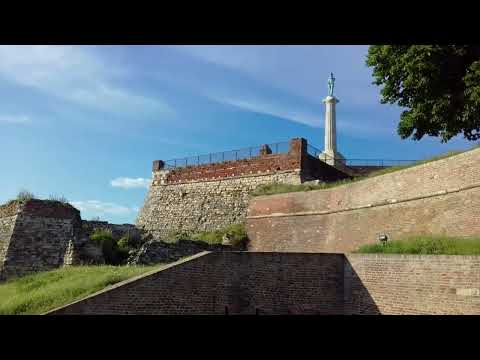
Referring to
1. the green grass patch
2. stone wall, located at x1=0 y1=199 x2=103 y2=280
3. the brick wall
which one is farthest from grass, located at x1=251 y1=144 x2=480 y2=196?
stone wall, located at x1=0 y1=199 x2=103 y2=280

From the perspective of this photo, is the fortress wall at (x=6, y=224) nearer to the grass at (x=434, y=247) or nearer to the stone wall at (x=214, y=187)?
the stone wall at (x=214, y=187)

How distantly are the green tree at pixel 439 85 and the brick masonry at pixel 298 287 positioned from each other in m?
6.76

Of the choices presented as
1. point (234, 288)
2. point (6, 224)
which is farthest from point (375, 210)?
point (6, 224)

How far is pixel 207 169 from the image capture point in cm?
2719

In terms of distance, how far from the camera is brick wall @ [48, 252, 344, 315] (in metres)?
8.93

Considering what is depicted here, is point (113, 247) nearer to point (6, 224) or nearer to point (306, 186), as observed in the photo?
point (6, 224)

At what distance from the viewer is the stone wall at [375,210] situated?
13180 millimetres

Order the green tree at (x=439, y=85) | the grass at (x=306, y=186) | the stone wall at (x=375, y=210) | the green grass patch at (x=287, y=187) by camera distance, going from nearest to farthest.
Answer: the stone wall at (x=375, y=210) < the green tree at (x=439, y=85) < the grass at (x=306, y=186) < the green grass patch at (x=287, y=187)

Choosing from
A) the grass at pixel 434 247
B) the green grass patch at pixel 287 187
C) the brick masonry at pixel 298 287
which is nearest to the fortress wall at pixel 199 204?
the green grass patch at pixel 287 187
